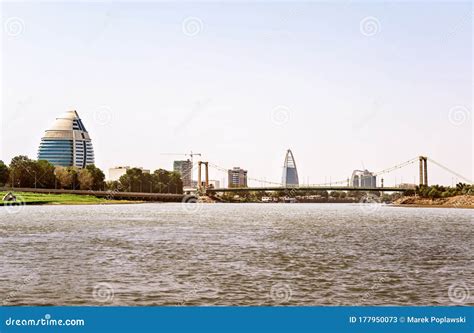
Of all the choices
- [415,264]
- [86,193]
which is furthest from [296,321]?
[86,193]

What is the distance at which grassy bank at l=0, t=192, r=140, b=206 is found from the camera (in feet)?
467

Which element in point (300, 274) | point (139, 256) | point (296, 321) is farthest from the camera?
point (139, 256)

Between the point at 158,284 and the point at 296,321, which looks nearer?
the point at 296,321

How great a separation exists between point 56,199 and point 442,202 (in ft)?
339

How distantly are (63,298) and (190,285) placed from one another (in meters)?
5.17

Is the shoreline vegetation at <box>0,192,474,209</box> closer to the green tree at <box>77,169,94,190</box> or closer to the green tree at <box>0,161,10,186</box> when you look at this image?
the green tree at <box>77,169,94,190</box>

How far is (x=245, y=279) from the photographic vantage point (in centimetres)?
2723

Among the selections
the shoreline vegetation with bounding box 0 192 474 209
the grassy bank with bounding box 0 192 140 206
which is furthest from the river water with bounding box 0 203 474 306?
the shoreline vegetation with bounding box 0 192 474 209

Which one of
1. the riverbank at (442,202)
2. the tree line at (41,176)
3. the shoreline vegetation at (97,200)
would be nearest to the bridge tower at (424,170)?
the shoreline vegetation at (97,200)

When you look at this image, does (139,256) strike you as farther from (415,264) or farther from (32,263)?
(415,264)

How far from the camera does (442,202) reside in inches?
7047

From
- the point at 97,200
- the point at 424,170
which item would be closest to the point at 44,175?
the point at 97,200

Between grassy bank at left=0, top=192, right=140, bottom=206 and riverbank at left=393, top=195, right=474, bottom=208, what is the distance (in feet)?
278

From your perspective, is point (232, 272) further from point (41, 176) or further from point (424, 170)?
point (424, 170)
